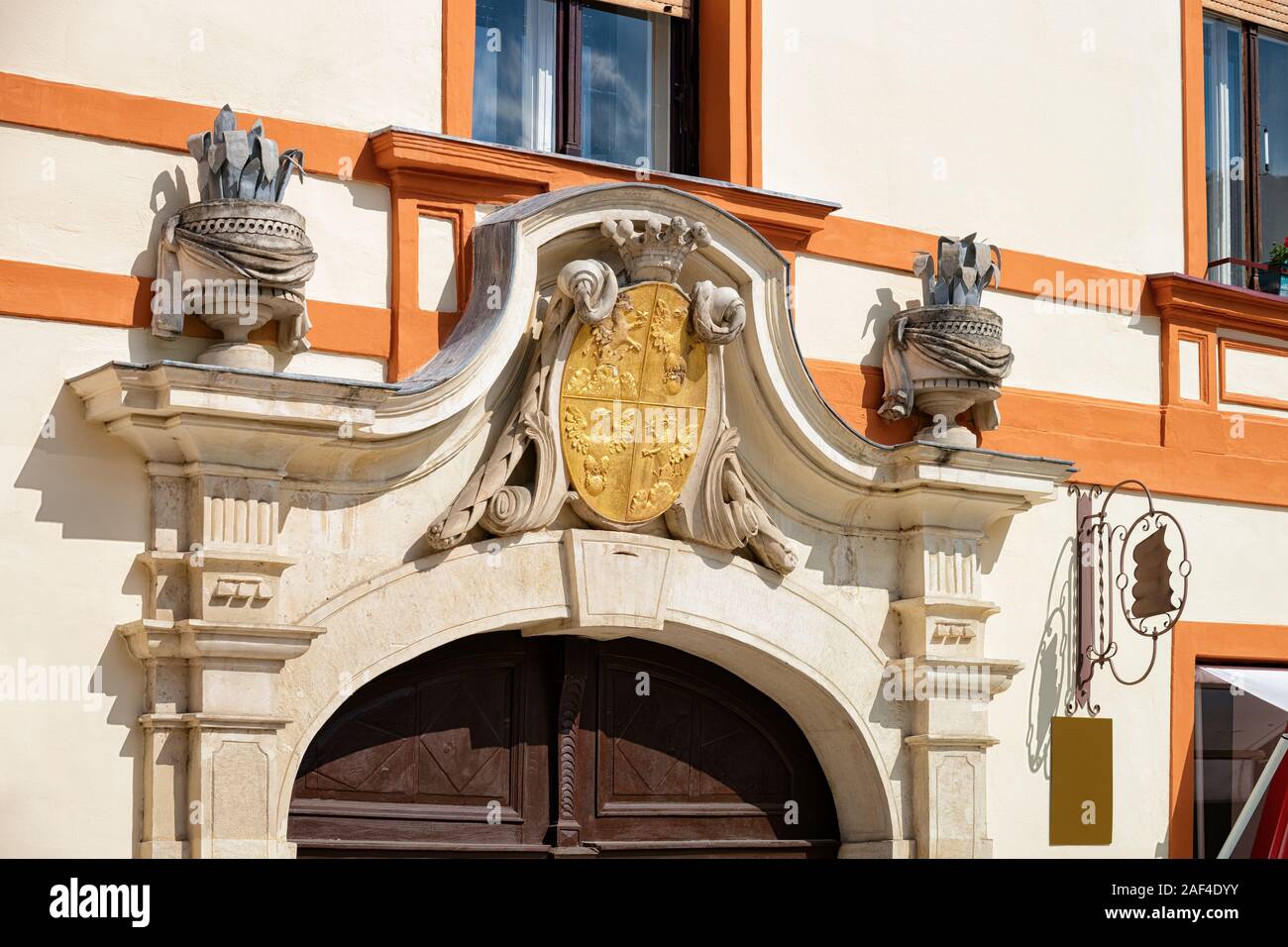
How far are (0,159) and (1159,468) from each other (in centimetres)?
526

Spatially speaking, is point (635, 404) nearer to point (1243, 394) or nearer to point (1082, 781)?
point (1082, 781)

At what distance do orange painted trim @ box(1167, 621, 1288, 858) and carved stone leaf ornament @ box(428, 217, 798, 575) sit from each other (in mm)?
2229

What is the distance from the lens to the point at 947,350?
8.52 m

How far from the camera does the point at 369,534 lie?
7.30 meters

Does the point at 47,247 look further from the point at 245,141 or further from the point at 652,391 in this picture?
the point at 652,391

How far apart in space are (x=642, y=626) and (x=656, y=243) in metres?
1.45

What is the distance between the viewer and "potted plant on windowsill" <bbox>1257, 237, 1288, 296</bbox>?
10094 millimetres

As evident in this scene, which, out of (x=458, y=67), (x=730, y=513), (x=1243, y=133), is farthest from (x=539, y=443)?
(x=1243, y=133)

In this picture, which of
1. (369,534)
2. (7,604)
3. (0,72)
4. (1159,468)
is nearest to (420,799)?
(369,534)

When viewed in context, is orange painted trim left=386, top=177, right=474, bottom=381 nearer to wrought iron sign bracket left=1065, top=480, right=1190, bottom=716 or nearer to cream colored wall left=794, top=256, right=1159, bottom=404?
cream colored wall left=794, top=256, right=1159, bottom=404

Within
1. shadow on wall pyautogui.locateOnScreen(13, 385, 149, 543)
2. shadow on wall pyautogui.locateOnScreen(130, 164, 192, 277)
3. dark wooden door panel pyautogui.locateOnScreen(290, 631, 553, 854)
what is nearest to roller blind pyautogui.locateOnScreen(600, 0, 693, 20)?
shadow on wall pyautogui.locateOnScreen(130, 164, 192, 277)

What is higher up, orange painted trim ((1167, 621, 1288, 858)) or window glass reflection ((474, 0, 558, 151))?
window glass reflection ((474, 0, 558, 151))

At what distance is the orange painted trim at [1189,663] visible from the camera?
9.21 meters

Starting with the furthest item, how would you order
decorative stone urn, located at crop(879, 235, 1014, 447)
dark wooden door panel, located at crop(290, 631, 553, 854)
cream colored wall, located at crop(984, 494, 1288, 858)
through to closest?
cream colored wall, located at crop(984, 494, 1288, 858) < decorative stone urn, located at crop(879, 235, 1014, 447) < dark wooden door panel, located at crop(290, 631, 553, 854)
